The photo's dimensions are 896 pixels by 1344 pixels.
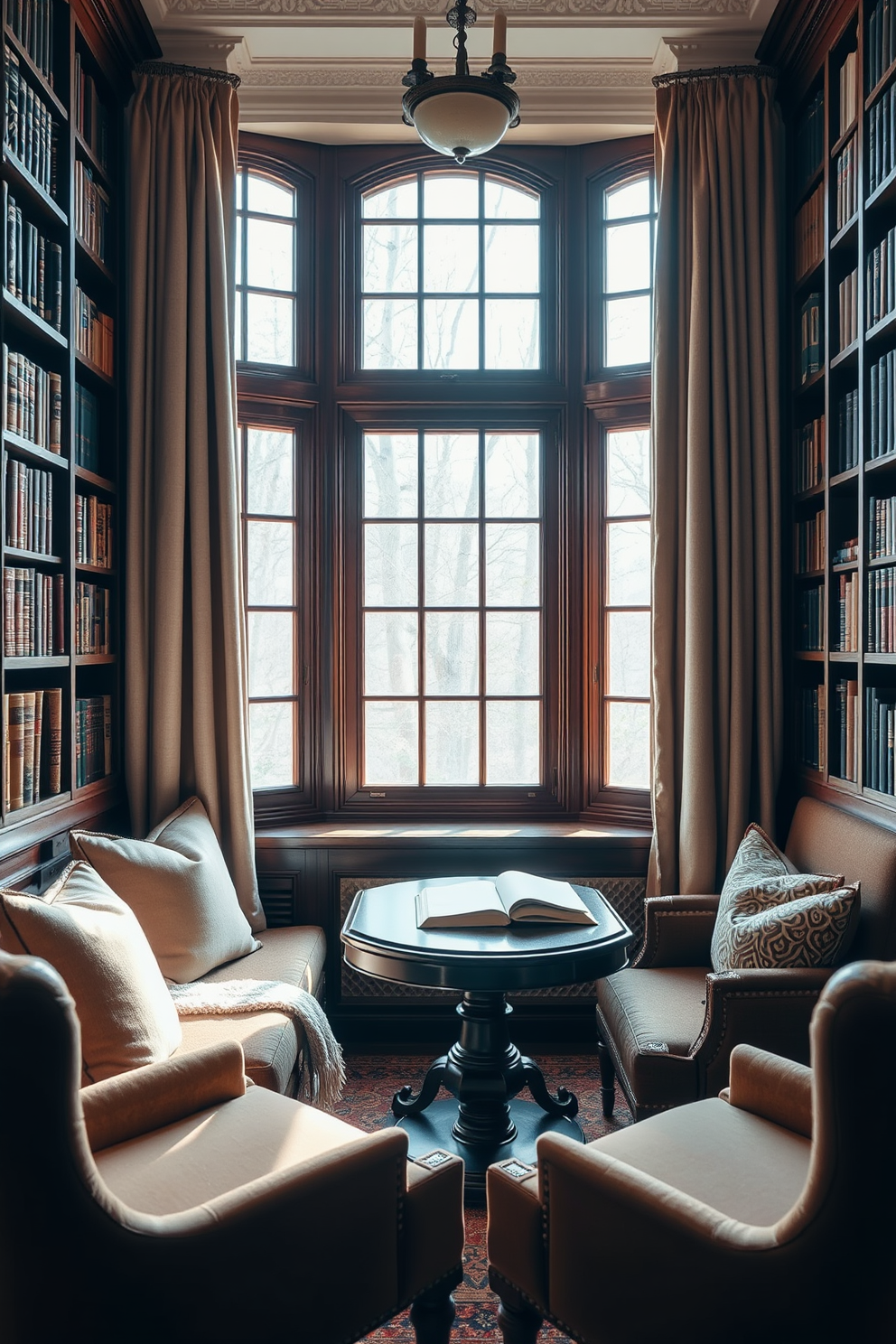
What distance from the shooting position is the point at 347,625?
403 centimetres

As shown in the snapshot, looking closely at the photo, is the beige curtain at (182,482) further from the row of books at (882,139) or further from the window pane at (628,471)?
the row of books at (882,139)

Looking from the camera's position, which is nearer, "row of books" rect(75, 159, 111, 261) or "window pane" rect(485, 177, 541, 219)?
"row of books" rect(75, 159, 111, 261)

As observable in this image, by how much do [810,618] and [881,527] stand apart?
69cm

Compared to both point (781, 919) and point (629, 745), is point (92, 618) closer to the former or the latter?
point (629, 745)

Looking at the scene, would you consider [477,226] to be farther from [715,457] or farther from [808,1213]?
[808,1213]

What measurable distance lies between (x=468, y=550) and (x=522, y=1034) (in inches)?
73.5

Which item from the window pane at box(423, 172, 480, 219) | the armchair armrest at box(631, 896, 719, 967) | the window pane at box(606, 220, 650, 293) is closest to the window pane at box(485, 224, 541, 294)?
the window pane at box(423, 172, 480, 219)

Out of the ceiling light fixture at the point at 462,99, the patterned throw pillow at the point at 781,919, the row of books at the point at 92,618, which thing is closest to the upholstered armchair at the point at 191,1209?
the patterned throw pillow at the point at 781,919

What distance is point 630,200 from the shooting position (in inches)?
159

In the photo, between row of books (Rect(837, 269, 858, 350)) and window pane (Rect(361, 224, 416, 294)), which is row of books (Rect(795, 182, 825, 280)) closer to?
row of books (Rect(837, 269, 858, 350))

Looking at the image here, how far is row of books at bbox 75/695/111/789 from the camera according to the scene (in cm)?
319

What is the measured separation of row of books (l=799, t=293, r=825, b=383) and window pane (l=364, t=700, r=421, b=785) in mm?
1896

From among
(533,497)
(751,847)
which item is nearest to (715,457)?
(533,497)

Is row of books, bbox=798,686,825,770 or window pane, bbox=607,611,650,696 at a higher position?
window pane, bbox=607,611,650,696
